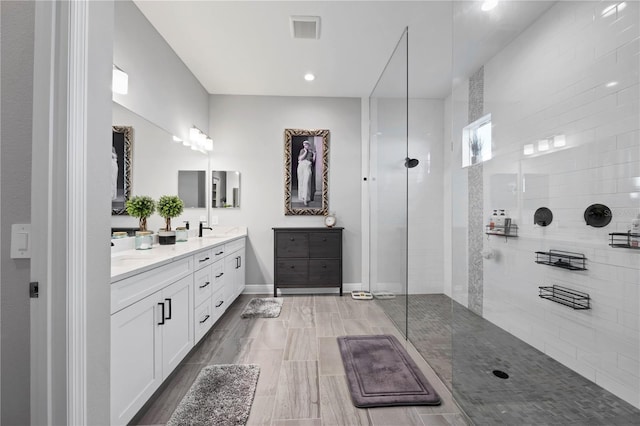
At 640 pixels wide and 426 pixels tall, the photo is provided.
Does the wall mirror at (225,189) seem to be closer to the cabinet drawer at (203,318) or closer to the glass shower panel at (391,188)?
the cabinet drawer at (203,318)

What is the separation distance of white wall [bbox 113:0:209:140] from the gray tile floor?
3.00m

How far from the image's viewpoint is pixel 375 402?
5.43 feet

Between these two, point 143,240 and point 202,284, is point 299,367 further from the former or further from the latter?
point 143,240

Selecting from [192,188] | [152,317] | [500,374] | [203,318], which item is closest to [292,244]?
[192,188]

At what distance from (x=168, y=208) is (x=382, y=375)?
2235mm

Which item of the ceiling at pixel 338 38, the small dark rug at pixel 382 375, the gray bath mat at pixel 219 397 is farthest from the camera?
the ceiling at pixel 338 38

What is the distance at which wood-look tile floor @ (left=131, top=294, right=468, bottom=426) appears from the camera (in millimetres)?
1565

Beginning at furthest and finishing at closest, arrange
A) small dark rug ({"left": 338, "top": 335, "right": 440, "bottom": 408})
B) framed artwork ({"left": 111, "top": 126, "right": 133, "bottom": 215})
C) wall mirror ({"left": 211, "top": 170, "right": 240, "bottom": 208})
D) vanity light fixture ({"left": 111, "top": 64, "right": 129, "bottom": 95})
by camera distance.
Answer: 1. wall mirror ({"left": 211, "top": 170, "right": 240, "bottom": 208})
2. framed artwork ({"left": 111, "top": 126, "right": 133, "bottom": 215})
3. vanity light fixture ({"left": 111, "top": 64, "right": 129, "bottom": 95})
4. small dark rug ({"left": 338, "top": 335, "right": 440, "bottom": 408})

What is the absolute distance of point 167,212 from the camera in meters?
2.54

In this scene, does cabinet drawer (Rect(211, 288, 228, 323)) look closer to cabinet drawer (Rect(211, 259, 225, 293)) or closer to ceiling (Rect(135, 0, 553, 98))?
cabinet drawer (Rect(211, 259, 225, 293))

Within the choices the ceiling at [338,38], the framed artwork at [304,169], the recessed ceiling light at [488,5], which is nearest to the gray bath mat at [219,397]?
the framed artwork at [304,169]

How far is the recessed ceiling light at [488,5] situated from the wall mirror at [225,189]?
3204 millimetres

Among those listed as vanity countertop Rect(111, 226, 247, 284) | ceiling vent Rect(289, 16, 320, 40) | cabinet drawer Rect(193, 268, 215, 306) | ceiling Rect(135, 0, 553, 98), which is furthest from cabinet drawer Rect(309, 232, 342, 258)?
ceiling vent Rect(289, 16, 320, 40)

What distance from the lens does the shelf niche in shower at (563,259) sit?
122 centimetres
